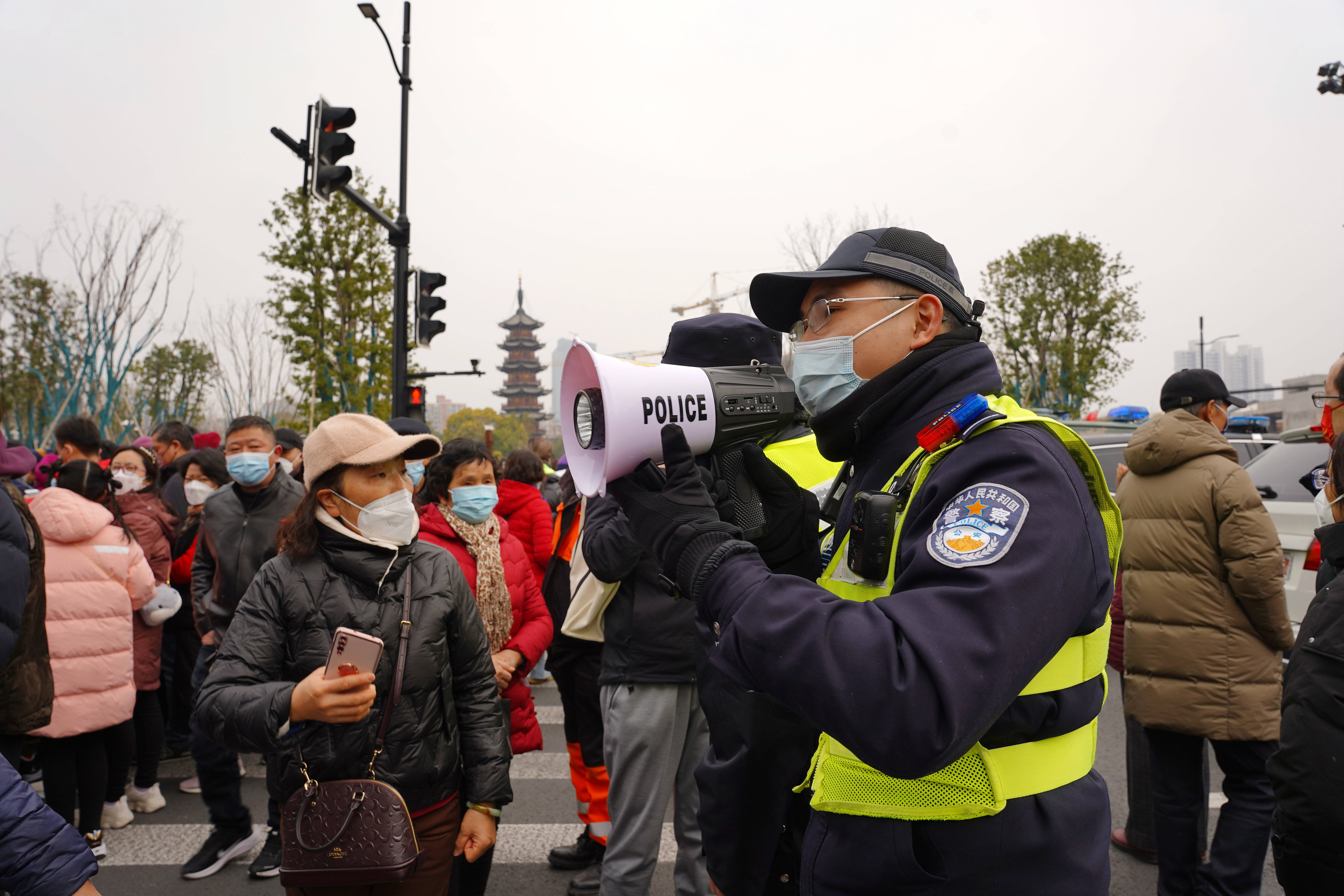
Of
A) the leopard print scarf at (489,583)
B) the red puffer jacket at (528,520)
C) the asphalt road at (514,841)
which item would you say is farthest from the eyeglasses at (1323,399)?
the red puffer jacket at (528,520)

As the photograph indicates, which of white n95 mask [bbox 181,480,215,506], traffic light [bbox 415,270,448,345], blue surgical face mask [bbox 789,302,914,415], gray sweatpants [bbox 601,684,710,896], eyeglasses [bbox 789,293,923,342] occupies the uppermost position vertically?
traffic light [bbox 415,270,448,345]

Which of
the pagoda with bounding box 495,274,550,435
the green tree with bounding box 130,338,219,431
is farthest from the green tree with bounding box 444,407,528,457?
the green tree with bounding box 130,338,219,431

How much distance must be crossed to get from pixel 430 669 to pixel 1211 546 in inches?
125

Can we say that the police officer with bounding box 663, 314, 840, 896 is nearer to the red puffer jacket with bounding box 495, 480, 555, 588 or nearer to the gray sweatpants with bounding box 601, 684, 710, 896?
the gray sweatpants with bounding box 601, 684, 710, 896

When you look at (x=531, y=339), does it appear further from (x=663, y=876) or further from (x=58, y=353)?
(x=663, y=876)

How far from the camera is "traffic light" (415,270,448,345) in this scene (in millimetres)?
10125

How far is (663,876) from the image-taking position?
159 inches

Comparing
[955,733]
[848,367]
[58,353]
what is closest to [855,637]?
[955,733]

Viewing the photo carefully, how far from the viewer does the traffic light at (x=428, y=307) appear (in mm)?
10125

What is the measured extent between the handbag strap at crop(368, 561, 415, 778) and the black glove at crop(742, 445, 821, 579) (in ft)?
3.79

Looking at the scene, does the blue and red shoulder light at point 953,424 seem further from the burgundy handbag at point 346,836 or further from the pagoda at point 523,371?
the pagoda at point 523,371

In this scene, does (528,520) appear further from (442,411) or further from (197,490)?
(442,411)

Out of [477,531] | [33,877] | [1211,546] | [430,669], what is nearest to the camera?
[33,877]

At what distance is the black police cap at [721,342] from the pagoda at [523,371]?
286ft
